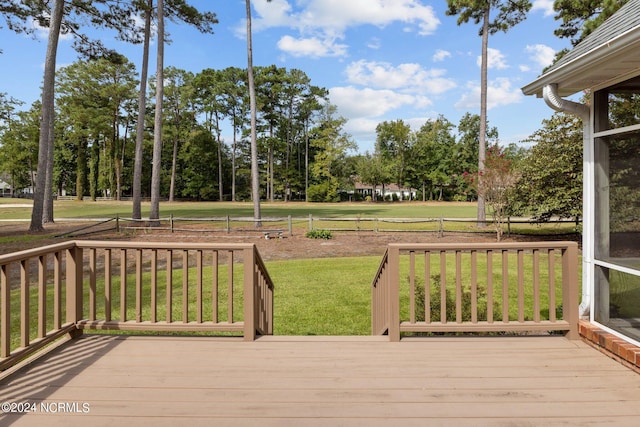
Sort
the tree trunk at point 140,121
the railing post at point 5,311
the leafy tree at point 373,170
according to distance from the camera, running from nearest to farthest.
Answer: the railing post at point 5,311 < the tree trunk at point 140,121 < the leafy tree at point 373,170

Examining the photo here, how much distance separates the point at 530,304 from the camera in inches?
237

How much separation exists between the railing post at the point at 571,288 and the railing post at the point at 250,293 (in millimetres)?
2828

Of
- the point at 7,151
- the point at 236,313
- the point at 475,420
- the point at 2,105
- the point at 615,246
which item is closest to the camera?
the point at 475,420

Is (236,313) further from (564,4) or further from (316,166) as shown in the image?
(316,166)

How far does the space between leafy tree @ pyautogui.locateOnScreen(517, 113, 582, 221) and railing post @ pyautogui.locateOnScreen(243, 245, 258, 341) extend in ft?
39.9

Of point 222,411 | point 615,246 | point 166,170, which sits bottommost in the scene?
point 222,411

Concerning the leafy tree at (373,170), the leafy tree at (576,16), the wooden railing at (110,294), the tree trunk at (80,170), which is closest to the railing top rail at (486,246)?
the wooden railing at (110,294)

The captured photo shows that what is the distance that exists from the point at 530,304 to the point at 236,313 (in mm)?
4955

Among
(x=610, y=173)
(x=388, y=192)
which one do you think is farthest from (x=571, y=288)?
(x=388, y=192)

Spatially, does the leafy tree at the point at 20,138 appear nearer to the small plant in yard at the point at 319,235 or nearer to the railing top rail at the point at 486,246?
the small plant in yard at the point at 319,235

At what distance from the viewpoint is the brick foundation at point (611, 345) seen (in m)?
2.66

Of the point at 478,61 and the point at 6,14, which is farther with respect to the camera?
the point at 478,61

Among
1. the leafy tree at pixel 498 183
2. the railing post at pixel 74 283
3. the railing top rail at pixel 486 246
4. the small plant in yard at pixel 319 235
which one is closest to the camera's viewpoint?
the railing top rail at pixel 486 246

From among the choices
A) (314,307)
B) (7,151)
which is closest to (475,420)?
(314,307)
